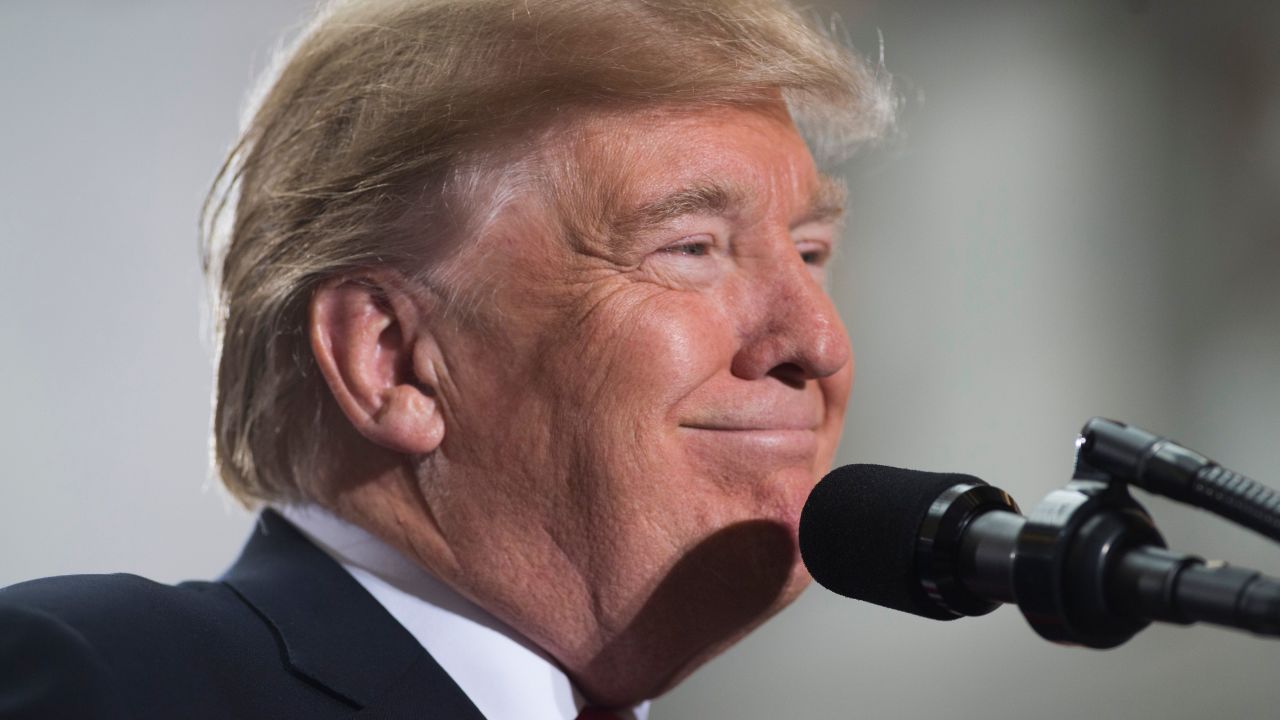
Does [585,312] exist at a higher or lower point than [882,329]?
higher

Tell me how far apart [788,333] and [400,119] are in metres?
0.54

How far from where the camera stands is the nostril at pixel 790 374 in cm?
153

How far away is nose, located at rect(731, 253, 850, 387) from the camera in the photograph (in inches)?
58.8

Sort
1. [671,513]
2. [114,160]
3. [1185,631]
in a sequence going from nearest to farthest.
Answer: [671,513]
[114,160]
[1185,631]

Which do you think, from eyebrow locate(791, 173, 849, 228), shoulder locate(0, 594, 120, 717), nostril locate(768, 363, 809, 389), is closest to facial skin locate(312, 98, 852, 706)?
nostril locate(768, 363, 809, 389)

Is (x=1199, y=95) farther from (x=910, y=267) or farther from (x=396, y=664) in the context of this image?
(x=396, y=664)

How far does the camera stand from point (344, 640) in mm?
1462

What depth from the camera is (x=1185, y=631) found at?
3.59 m

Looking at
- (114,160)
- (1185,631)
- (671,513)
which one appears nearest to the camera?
(671,513)

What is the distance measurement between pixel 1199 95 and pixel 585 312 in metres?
2.87

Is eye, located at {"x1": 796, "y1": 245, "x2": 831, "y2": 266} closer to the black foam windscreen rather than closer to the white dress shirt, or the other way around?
the black foam windscreen

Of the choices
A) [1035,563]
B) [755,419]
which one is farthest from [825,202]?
[1035,563]

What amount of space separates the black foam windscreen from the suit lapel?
0.48 m

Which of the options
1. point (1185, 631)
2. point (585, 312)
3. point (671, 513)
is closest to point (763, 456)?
point (671, 513)
